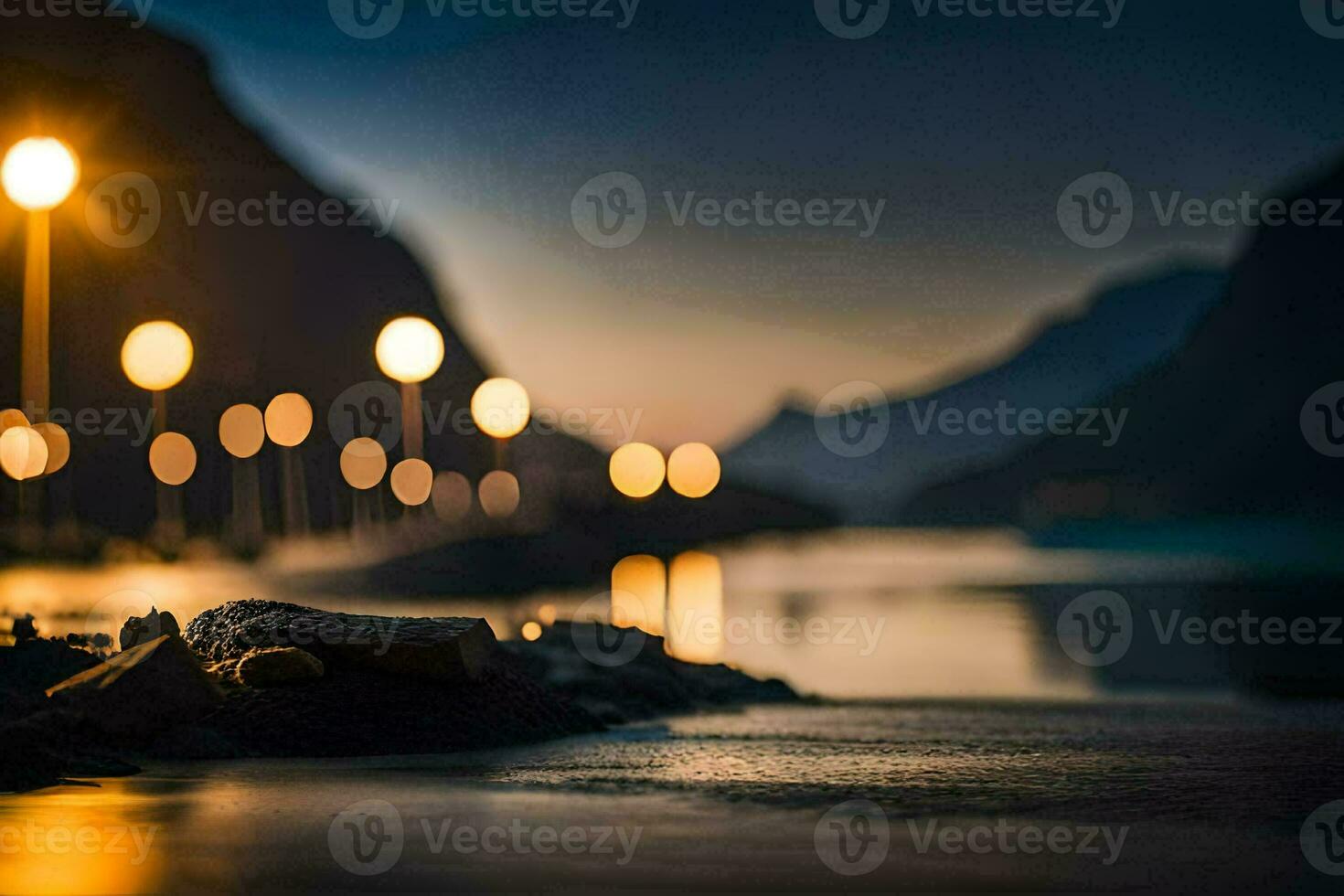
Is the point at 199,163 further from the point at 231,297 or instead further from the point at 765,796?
the point at 765,796

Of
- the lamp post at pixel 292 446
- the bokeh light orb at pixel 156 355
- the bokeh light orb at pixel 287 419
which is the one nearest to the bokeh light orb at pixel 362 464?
the lamp post at pixel 292 446

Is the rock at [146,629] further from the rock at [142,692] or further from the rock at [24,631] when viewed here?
the rock at [142,692]

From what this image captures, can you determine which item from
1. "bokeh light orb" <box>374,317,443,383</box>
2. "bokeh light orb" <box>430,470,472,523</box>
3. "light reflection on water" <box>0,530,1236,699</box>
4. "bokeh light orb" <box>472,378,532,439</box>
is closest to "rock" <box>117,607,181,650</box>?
"light reflection on water" <box>0,530,1236,699</box>

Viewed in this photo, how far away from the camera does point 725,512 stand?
180 m

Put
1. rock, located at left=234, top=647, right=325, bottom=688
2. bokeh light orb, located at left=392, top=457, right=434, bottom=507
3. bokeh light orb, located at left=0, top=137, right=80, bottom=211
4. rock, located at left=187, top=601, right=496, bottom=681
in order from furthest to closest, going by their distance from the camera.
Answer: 1. bokeh light orb, located at left=392, top=457, right=434, bottom=507
2. bokeh light orb, located at left=0, top=137, right=80, bottom=211
3. rock, located at left=187, top=601, right=496, bottom=681
4. rock, located at left=234, top=647, right=325, bottom=688

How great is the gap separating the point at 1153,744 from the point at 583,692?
6.80m

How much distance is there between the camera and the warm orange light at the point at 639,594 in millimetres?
34219

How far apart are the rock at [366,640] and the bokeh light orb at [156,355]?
114ft

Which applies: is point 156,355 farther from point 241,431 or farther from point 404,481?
point 241,431

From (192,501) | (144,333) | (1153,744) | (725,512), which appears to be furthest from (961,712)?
(725,512)

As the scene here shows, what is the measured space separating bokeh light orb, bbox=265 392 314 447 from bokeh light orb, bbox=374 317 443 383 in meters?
52.6

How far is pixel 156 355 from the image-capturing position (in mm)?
49688

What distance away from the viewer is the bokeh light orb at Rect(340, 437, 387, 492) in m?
104

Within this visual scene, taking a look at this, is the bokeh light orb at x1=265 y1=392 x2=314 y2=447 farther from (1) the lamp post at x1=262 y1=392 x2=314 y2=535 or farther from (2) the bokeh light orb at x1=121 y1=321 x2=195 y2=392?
(2) the bokeh light orb at x1=121 y1=321 x2=195 y2=392
